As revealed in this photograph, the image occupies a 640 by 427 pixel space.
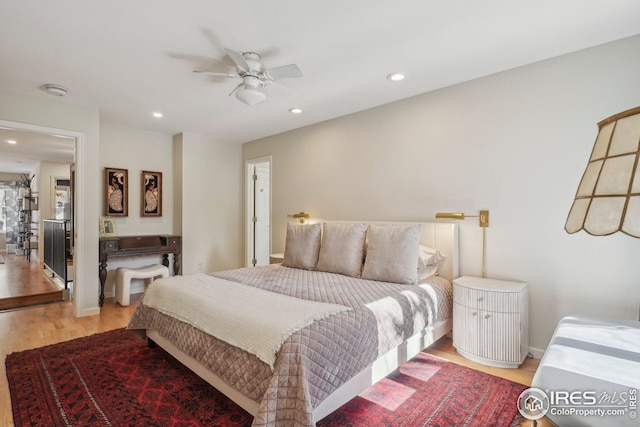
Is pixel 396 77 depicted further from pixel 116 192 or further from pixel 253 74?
pixel 116 192

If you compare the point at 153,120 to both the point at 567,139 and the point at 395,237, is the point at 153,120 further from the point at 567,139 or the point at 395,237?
the point at 567,139

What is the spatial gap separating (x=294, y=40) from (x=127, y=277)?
3571 mm

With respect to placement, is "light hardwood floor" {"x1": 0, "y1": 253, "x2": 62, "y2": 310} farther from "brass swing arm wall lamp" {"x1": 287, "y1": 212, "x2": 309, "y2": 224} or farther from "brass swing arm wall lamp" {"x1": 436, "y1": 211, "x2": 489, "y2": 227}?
"brass swing arm wall lamp" {"x1": 436, "y1": 211, "x2": 489, "y2": 227}

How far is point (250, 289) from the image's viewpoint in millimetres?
2375

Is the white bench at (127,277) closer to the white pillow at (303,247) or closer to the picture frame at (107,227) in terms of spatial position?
the picture frame at (107,227)

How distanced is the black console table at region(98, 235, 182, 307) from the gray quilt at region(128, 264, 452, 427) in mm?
1728

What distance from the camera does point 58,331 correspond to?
314 cm

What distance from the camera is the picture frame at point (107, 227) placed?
4.30 meters

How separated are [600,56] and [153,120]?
470 centimetres

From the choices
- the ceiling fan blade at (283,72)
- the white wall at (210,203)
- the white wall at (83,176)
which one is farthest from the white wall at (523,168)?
the white wall at (83,176)

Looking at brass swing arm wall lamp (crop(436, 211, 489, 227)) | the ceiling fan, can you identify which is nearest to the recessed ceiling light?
the ceiling fan

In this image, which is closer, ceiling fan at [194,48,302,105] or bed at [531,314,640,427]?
Answer: bed at [531,314,640,427]

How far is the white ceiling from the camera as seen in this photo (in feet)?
6.34

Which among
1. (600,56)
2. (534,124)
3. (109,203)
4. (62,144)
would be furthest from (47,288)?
(600,56)
